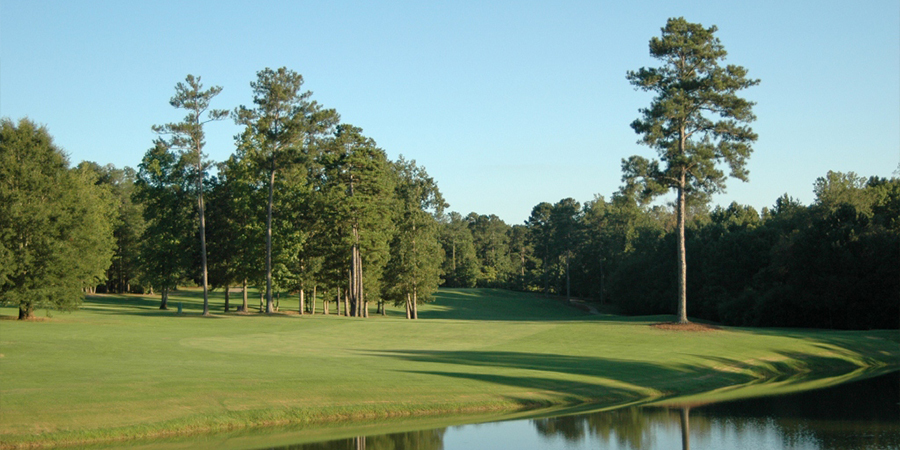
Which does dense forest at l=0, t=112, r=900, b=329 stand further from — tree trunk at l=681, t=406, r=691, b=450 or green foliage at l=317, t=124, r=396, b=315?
tree trunk at l=681, t=406, r=691, b=450

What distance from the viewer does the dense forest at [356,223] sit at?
38406 mm

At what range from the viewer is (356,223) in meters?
53.8

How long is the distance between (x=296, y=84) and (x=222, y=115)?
5.78 metres

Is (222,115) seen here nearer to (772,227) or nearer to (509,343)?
(509,343)

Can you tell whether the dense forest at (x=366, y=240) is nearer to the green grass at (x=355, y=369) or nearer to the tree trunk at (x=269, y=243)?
the tree trunk at (x=269, y=243)

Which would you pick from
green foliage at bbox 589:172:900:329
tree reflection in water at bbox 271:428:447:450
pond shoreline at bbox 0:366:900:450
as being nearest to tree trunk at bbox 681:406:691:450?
pond shoreline at bbox 0:366:900:450

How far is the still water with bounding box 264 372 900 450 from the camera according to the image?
51.2 ft

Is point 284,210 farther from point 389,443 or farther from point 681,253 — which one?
point 389,443

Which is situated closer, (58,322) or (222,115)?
(58,322)

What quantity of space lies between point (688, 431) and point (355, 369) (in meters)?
11.1

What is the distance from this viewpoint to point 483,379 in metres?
22.9

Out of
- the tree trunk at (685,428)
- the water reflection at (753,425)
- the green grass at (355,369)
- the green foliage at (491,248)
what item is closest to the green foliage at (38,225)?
the green grass at (355,369)

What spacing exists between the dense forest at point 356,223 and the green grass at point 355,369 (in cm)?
644

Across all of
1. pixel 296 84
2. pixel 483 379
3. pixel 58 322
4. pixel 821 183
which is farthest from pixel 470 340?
pixel 821 183
